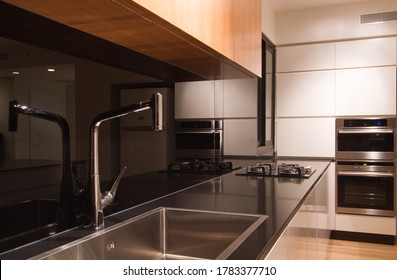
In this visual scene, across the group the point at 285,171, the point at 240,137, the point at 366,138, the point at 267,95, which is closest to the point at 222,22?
the point at 285,171

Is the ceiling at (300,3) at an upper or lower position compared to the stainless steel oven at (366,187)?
upper

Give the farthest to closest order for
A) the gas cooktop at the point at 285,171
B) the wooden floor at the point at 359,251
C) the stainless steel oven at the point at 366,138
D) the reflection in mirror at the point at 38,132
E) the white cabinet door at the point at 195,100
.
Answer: the stainless steel oven at the point at 366,138 < the wooden floor at the point at 359,251 < the gas cooktop at the point at 285,171 < the white cabinet door at the point at 195,100 < the reflection in mirror at the point at 38,132

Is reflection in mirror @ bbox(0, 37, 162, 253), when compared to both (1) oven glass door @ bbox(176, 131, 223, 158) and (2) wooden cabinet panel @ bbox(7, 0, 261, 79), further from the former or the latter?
(1) oven glass door @ bbox(176, 131, 223, 158)

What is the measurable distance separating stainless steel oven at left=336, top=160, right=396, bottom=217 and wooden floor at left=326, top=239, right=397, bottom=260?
331 mm

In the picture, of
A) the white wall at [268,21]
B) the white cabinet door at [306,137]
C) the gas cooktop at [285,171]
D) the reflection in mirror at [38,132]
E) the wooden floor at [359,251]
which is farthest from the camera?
the white cabinet door at [306,137]

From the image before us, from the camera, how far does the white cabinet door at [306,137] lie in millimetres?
4055

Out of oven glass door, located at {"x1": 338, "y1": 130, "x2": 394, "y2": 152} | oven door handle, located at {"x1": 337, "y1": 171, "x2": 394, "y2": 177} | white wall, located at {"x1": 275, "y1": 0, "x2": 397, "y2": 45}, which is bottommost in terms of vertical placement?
oven door handle, located at {"x1": 337, "y1": 171, "x2": 394, "y2": 177}

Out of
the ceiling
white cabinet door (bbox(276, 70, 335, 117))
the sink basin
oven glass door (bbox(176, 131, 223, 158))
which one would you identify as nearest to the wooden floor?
white cabinet door (bbox(276, 70, 335, 117))

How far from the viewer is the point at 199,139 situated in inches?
96.4

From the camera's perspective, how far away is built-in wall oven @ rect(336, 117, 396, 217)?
381 cm

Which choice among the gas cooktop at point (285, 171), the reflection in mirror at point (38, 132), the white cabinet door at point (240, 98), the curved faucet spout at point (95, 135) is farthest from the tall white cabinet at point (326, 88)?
the curved faucet spout at point (95, 135)

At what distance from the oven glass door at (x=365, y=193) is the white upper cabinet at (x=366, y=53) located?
1182 millimetres

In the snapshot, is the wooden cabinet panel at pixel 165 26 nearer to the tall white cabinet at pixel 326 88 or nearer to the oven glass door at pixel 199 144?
the oven glass door at pixel 199 144

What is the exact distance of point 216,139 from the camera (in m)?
2.70
